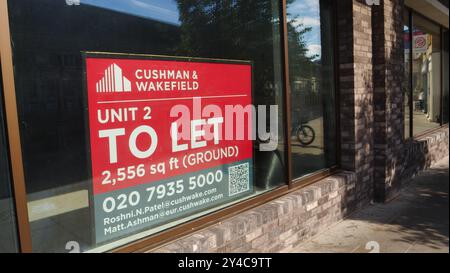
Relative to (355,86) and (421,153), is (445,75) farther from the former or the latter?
(355,86)

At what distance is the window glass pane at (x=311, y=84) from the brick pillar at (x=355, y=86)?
128 mm

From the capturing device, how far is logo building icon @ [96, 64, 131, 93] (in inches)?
100

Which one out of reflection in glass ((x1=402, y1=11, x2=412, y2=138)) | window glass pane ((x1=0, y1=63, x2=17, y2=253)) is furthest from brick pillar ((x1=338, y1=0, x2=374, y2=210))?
window glass pane ((x1=0, y1=63, x2=17, y2=253))

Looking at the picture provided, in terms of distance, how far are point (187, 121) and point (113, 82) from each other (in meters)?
0.69

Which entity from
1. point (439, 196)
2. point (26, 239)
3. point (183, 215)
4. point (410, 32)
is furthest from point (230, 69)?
point (410, 32)

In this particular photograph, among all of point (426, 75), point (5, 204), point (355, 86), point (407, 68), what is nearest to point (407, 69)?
point (407, 68)

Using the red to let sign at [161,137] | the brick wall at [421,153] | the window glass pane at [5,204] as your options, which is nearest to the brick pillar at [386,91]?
the brick wall at [421,153]

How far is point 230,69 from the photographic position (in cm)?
342

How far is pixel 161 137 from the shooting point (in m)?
2.92

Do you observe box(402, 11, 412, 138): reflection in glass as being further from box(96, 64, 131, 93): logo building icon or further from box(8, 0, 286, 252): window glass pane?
box(96, 64, 131, 93): logo building icon
